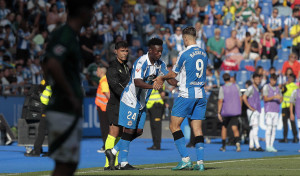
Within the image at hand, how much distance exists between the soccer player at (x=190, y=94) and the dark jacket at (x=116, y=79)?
1.28 m

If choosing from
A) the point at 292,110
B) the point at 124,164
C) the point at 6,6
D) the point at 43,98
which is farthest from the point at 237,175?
the point at 6,6

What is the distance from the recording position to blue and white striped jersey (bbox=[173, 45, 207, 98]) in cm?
1114

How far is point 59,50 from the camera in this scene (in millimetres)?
5844

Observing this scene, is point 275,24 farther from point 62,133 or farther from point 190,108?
point 62,133

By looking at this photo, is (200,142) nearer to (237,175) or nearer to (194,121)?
(194,121)

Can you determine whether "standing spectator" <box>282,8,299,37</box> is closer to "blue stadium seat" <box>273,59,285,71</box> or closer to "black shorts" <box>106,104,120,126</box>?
"blue stadium seat" <box>273,59,285,71</box>

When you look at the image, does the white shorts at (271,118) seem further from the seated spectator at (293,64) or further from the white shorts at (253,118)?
the seated spectator at (293,64)

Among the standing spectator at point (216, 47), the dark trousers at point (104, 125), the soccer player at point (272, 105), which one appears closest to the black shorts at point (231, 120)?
the soccer player at point (272, 105)

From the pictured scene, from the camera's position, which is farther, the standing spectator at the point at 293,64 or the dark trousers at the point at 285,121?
the standing spectator at the point at 293,64

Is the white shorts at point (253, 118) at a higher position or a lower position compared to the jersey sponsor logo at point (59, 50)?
lower

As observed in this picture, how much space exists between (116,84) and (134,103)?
30.3 inches

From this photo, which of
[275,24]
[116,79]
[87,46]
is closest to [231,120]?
[116,79]

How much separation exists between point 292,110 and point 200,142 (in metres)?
10.7

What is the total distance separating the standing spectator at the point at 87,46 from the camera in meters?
26.6
